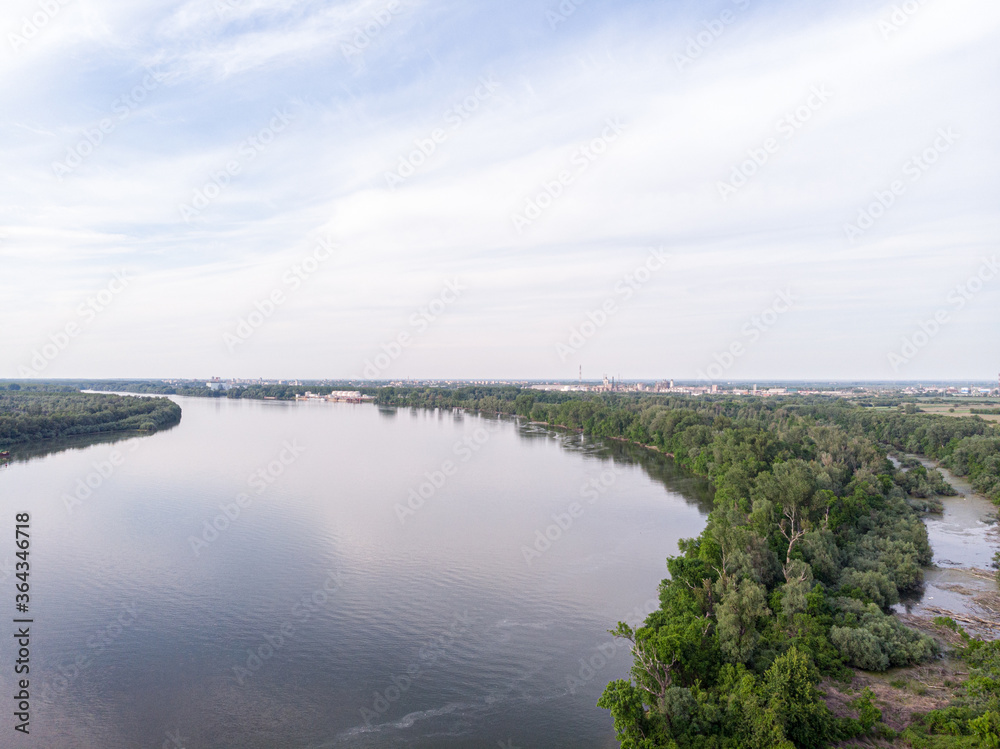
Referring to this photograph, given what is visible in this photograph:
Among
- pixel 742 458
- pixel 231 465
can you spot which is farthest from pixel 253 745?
pixel 231 465

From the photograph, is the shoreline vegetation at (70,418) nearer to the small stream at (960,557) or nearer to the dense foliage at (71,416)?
the dense foliage at (71,416)
